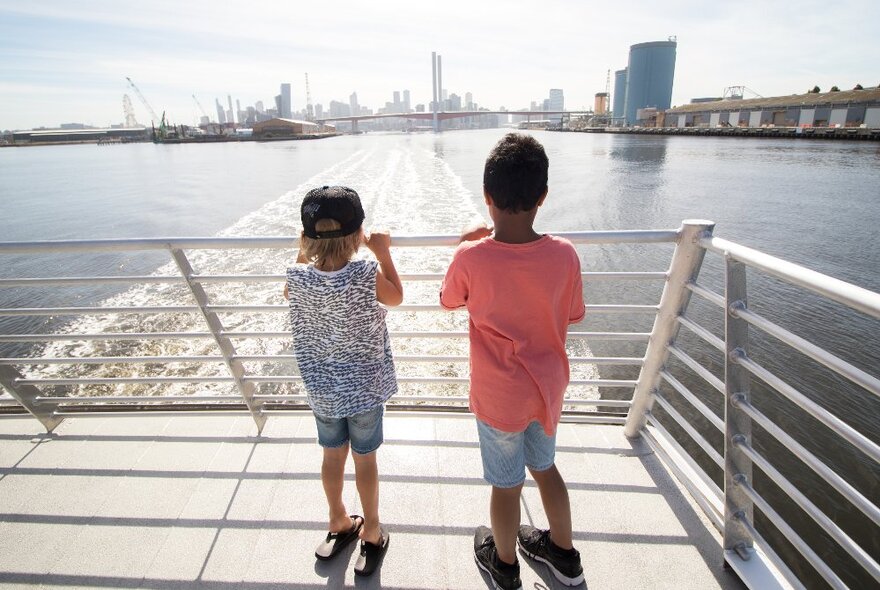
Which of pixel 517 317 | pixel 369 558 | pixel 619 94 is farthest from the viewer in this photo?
pixel 619 94

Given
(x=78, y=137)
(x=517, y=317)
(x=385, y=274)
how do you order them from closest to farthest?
(x=517, y=317)
(x=385, y=274)
(x=78, y=137)

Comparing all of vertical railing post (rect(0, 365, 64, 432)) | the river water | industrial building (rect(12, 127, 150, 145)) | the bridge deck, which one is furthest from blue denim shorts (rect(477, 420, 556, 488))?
industrial building (rect(12, 127, 150, 145))

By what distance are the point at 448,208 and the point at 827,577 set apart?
14.4 metres

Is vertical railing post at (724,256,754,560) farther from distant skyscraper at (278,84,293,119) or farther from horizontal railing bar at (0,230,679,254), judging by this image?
distant skyscraper at (278,84,293,119)

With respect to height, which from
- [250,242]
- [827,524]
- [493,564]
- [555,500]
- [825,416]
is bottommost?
[493,564]

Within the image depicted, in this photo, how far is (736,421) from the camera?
1722mm

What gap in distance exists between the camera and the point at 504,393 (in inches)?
56.6

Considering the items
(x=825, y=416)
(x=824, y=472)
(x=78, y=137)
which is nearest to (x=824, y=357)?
(x=825, y=416)

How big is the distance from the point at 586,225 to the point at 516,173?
591 inches

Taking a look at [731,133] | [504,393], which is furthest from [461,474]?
[731,133]

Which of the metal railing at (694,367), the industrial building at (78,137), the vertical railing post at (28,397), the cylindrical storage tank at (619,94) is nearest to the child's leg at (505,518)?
the metal railing at (694,367)

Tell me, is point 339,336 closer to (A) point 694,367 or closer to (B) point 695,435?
(A) point 694,367

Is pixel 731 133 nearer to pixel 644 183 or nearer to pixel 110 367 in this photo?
pixel 644 183

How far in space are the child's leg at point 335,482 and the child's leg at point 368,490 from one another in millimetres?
56
